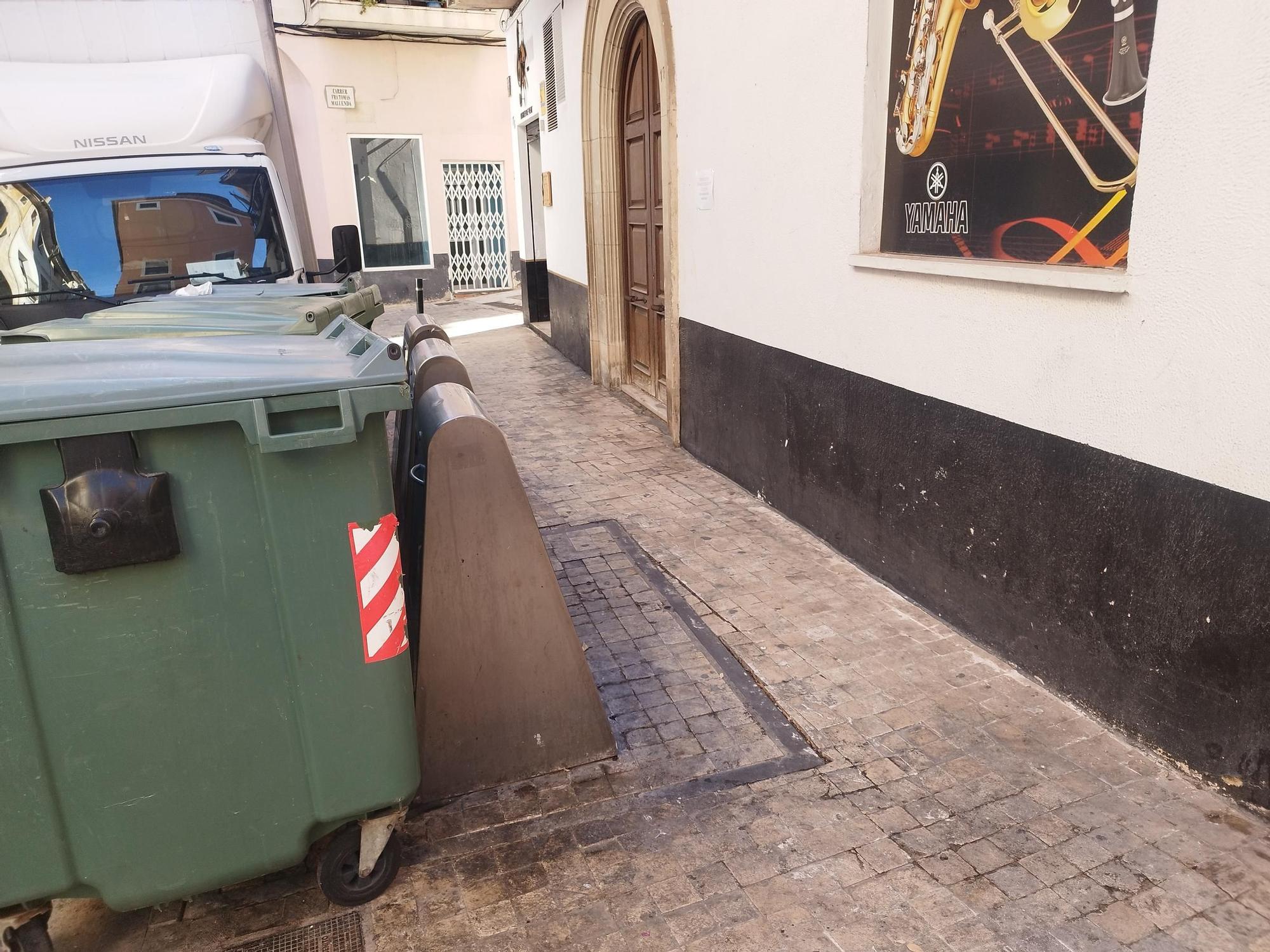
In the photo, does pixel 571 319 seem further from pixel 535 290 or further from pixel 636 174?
pixel 535 290

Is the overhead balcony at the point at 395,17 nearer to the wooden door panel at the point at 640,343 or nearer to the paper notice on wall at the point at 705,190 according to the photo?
the wooden door panel at the point at 640,343

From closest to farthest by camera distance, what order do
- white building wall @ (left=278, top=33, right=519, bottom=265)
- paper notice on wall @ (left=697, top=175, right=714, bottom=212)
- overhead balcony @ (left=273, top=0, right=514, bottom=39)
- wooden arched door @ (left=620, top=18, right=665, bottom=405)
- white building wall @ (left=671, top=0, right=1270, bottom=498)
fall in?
white building wall @ (left=671, top=0, right=1270, bottom=498)
paper notice on wall @ (left=697, top=175, right=714, bottom=212)
wooden arched door @ (left=620, top=18, right=665, bottom=405)
overhead balcony @ (left=273, top=0, right=514, bottom=39)
white building wall @ (left=278, top=33, right=519, bottom=265)

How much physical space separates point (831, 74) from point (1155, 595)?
309 centimetres

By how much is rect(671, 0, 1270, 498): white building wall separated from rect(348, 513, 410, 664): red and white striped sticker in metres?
2.56

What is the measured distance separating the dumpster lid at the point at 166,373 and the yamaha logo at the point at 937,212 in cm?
277

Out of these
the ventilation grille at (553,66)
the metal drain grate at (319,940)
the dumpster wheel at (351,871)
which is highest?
the ventilation grille at (553,66)

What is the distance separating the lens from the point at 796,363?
212 inches

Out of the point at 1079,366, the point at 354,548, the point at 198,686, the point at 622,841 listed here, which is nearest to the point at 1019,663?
the point at 1079,366

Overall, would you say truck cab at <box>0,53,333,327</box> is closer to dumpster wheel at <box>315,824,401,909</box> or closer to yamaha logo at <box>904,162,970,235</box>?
dumpster wheel at <box>315,824,401,909</box>

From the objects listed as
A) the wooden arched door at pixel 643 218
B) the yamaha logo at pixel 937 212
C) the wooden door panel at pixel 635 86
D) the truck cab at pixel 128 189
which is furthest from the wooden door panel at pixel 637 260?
the yamaha logo at pixel 937 212

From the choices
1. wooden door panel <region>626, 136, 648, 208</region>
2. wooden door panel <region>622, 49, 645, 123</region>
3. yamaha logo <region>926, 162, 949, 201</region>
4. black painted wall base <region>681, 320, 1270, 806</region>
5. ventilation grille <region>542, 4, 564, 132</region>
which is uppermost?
ventilation grille <region>542, 4, 564, 132</region>

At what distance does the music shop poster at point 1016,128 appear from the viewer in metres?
3.17

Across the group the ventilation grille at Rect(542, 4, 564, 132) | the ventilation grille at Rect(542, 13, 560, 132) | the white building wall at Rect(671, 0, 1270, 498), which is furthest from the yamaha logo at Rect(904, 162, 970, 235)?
the ventilation grille at Rect(542, 13, 560, 132)

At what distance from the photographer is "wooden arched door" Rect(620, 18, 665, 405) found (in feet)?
26.8
